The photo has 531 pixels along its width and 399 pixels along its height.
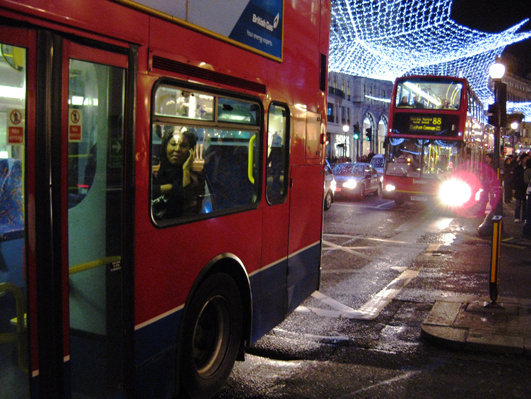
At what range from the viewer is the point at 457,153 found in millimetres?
18219

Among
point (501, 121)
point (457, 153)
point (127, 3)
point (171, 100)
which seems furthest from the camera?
point (457, 153)

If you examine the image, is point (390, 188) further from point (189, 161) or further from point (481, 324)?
point (189, 161)

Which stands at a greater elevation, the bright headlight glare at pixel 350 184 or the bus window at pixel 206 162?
the bus window at pixel 206 162

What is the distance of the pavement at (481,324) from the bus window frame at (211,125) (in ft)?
8.45

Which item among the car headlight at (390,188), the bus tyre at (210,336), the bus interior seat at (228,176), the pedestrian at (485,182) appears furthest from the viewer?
the car headlight at (390,188)

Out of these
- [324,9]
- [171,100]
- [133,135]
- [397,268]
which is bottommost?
[397,268]

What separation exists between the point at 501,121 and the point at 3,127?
8781 millimetres

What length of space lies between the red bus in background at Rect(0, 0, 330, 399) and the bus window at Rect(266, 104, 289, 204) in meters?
0.03

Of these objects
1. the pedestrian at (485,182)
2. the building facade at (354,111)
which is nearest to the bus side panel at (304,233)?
the pedestrian at (485,182)

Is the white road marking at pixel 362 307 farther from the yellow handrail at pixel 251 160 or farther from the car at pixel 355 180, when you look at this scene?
the car at pixel 355 180

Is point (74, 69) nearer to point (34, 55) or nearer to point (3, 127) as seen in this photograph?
point (34, 55)

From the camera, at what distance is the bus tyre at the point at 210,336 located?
12.9ft

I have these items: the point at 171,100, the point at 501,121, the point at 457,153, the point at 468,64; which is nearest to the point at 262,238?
the point at 171,100

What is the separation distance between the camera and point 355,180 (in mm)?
22172
